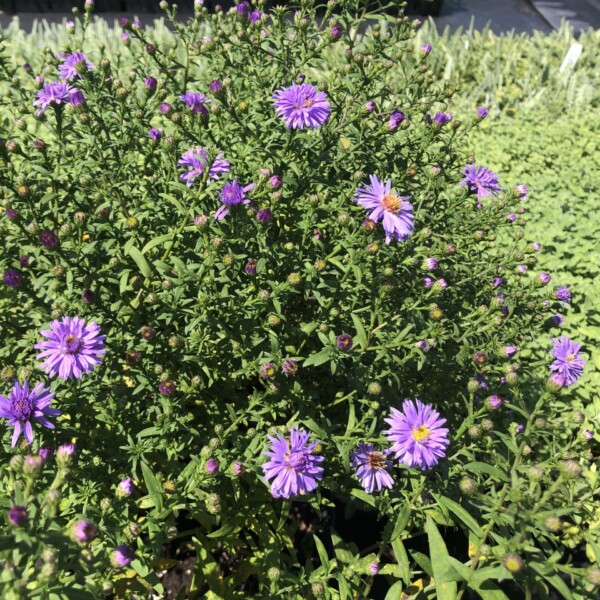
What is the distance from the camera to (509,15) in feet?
32.9

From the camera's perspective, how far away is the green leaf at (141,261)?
1.69 meters

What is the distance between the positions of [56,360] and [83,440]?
0.45 meters

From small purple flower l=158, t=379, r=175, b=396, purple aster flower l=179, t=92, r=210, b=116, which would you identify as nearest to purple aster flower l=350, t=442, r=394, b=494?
small purple flower l=158, t=379, r=175, b=396

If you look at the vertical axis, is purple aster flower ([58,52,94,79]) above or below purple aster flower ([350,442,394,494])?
above

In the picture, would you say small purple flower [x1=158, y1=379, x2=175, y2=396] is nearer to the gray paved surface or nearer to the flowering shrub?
the flowering shrub

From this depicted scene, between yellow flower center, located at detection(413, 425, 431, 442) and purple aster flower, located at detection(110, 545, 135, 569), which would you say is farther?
yellow flower center, located at detection(413, 425, 431, 442)

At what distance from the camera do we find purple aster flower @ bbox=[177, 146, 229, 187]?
185cm

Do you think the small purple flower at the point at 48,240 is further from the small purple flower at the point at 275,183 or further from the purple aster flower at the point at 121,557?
the purple aster flower at the point at 121,557

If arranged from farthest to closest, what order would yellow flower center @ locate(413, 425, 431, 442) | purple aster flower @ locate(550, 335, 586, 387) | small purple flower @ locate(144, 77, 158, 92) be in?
1. small purple flower @ locate(144, 77, 158, 92)
2. purple aster flower @ locate(550, 335, 586, 387)
3. yellow flower center @ locate(413, 425, 431, 442)

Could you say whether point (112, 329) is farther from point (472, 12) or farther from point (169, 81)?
point (472, 12)

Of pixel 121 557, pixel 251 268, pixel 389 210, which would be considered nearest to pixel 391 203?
pixel 389 210

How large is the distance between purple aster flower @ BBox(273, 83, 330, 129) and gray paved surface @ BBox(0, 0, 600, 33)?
849 cm

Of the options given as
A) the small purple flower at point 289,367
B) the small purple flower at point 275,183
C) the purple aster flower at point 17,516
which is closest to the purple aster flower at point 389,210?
the small purple flower at point 275,183

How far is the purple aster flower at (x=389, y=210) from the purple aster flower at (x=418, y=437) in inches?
20.7
